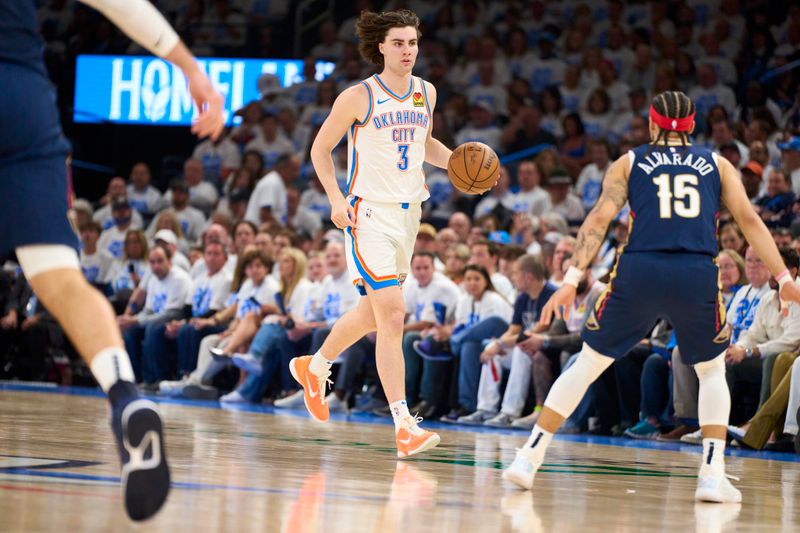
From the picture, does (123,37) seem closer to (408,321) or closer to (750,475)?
(408,321)

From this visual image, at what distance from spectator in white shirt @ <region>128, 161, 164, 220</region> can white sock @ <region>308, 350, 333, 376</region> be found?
959 centimetres

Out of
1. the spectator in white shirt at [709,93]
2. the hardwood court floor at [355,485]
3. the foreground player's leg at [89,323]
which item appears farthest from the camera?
the spectator in white shirt at [709,93]

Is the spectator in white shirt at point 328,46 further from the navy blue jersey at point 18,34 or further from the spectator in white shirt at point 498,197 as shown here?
the navy blue jersey at point 18,34

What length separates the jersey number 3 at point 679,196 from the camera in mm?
5207

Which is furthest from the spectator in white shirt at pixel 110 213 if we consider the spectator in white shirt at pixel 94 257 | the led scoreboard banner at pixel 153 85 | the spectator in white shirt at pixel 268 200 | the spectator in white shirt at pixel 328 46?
the spectator in white shirt at pixel 328 46

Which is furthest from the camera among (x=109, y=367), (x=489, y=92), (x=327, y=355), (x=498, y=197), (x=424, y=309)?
(x=489, y=92)

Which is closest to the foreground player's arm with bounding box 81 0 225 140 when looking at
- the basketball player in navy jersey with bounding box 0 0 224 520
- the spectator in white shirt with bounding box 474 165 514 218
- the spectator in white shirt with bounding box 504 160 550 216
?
the basketball player in navy jersey with bounding box 0 0 224 520

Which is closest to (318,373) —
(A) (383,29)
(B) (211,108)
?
(A) (383,29)

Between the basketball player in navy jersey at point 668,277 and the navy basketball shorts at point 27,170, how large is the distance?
7.49 feet

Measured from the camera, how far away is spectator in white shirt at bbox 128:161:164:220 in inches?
649

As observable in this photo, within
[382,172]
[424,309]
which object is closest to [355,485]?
[382,172]

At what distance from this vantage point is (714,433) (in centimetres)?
519

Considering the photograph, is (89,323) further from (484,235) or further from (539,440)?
(484,235)

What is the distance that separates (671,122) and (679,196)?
365 millimetres
